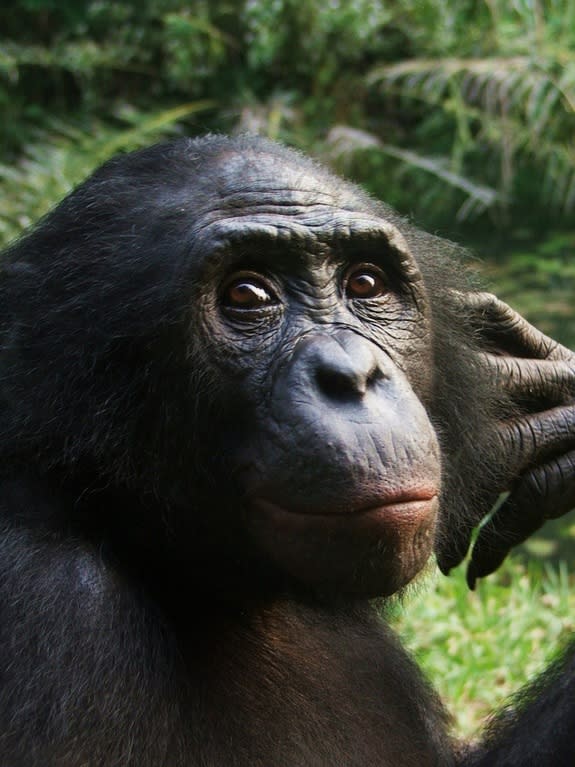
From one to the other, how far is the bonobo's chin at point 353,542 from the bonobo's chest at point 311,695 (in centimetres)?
49

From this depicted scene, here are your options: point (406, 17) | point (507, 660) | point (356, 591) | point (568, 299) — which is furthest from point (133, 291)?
point (406, 17)

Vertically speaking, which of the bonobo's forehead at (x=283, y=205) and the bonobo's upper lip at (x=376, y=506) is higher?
the bonobo's forehead at (x=283, y=205)

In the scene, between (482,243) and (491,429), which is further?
(482,243)

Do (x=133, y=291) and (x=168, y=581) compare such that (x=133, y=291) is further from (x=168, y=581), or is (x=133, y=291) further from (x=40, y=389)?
(x=168, y=581)

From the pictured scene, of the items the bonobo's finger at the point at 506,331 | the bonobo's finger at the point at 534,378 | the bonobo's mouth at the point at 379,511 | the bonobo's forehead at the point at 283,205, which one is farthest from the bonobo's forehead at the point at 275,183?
the bonobo's mouth at the point at 379,511

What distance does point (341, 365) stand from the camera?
9.22 feet

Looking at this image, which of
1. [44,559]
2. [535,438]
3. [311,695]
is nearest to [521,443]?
[535,438]

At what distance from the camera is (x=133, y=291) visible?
3.31 m

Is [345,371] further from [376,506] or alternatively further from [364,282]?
[364,282]

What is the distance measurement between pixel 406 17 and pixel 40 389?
10519mm

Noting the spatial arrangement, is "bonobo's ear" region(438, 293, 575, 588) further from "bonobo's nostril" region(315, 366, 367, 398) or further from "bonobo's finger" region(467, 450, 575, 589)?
"bonobo's nostril" region(315, 366, 367, 398)

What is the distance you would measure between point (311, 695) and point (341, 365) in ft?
3.99

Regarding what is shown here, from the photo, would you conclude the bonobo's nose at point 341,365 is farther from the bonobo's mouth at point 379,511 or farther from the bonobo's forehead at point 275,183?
the bonobo's forehead at point 275,183

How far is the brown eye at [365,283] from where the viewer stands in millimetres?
3299
